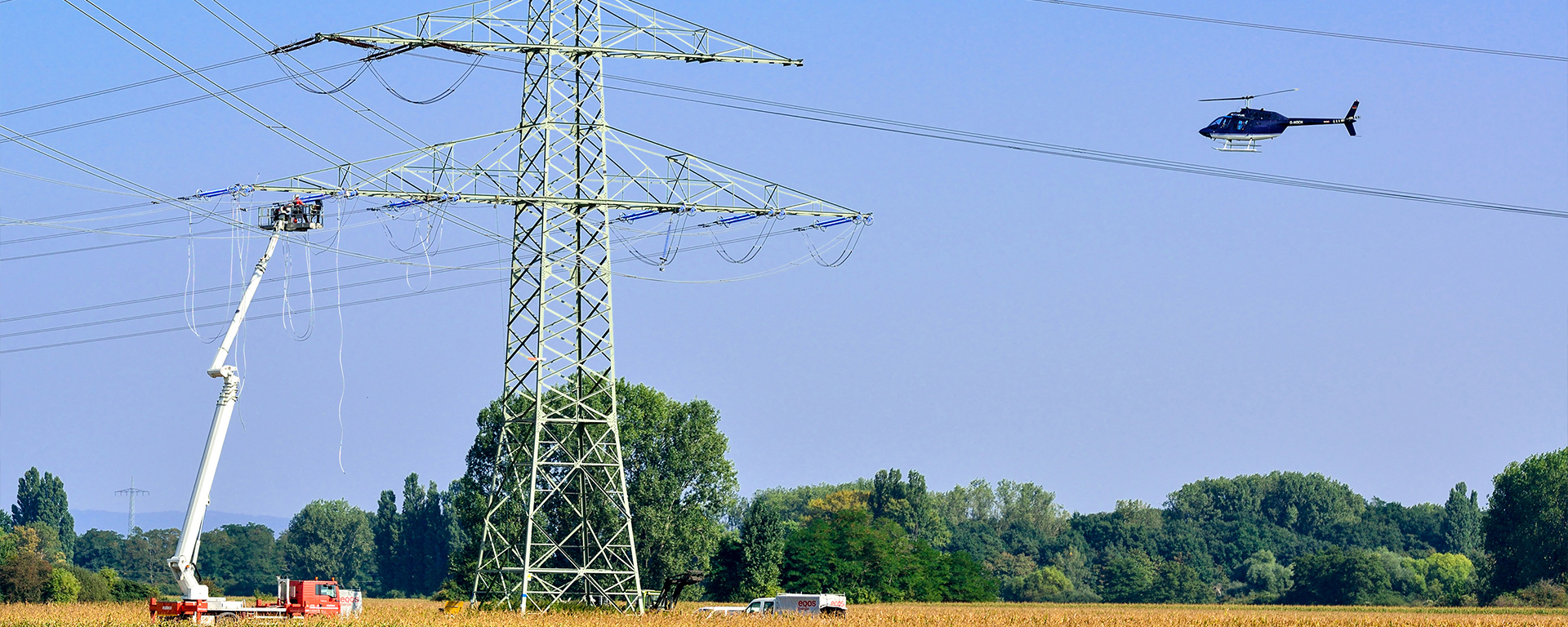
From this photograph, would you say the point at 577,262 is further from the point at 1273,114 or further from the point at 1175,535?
the point at 1175,535

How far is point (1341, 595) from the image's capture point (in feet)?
422

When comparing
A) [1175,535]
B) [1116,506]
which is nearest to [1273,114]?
[1175,535]

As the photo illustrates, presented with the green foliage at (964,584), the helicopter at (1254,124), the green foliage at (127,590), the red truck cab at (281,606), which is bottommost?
the green foliage at (964,584)

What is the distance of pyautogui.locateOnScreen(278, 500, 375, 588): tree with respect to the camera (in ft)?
576

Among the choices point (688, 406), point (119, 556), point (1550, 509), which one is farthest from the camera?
point (119, 556)

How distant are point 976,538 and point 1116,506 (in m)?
23.3

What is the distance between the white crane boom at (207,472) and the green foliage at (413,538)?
121 m

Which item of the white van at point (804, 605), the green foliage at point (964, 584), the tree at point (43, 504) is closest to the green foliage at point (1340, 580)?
the green foliage at point (964, 584)

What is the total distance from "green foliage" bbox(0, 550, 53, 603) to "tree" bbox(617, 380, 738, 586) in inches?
1453

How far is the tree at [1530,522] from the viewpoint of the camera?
122m

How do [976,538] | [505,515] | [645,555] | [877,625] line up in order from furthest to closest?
1. [976,538]
2. [645,555]
3. [505,515]
4. [877,625]

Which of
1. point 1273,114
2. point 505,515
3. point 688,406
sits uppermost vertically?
point 1273,114

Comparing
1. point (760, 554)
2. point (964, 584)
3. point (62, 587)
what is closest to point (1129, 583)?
point (964, 584)

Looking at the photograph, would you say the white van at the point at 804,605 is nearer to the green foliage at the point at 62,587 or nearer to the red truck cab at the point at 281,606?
the red truck cab at the point at 281,606
